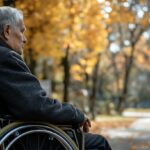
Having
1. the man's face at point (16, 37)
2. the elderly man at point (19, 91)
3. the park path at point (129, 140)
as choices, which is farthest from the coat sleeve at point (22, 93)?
the park path at point (129, 140)

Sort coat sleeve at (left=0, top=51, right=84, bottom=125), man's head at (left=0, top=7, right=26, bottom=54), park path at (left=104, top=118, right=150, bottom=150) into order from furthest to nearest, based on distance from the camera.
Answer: park path at (left=104, top=118, right=150, bottom=150) → man's head at (left=0, top=7, right=26, bottom=54) → coat sleeve at (left=0, top=51, right=84, bottom=125)

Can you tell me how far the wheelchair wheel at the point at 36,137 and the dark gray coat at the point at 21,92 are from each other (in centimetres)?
6

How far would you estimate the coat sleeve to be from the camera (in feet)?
13.0

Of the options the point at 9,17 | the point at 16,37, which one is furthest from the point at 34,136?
the point at 9,17

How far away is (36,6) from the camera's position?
50.5 ft

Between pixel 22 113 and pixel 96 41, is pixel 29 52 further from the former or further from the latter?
pixel 22 113

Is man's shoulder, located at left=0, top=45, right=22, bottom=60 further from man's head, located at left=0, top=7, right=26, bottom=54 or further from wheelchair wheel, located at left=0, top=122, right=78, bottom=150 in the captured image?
wheelchair wheel, located at left=0, top=122, right=78, bottom=150

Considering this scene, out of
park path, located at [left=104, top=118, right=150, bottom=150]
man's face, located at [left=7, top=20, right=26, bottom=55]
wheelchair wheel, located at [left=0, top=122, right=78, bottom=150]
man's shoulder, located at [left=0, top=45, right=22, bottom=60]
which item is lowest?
park path, located at [left=104, top=118, right=150, bottom=150]

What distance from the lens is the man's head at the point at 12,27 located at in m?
4.14

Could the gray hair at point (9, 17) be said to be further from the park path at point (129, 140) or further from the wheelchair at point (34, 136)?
the park path at point (129, 140)

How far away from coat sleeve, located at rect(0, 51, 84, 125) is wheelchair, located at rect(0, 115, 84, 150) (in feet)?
0.20

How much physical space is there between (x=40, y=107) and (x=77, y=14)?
654 inches

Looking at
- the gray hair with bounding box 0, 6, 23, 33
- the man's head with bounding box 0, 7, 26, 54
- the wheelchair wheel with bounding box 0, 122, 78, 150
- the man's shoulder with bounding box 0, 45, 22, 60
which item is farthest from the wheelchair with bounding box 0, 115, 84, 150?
the gray hair with bounding box 0, 6, 23, 33

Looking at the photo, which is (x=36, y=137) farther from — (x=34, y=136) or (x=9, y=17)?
(x=9, y=17)
